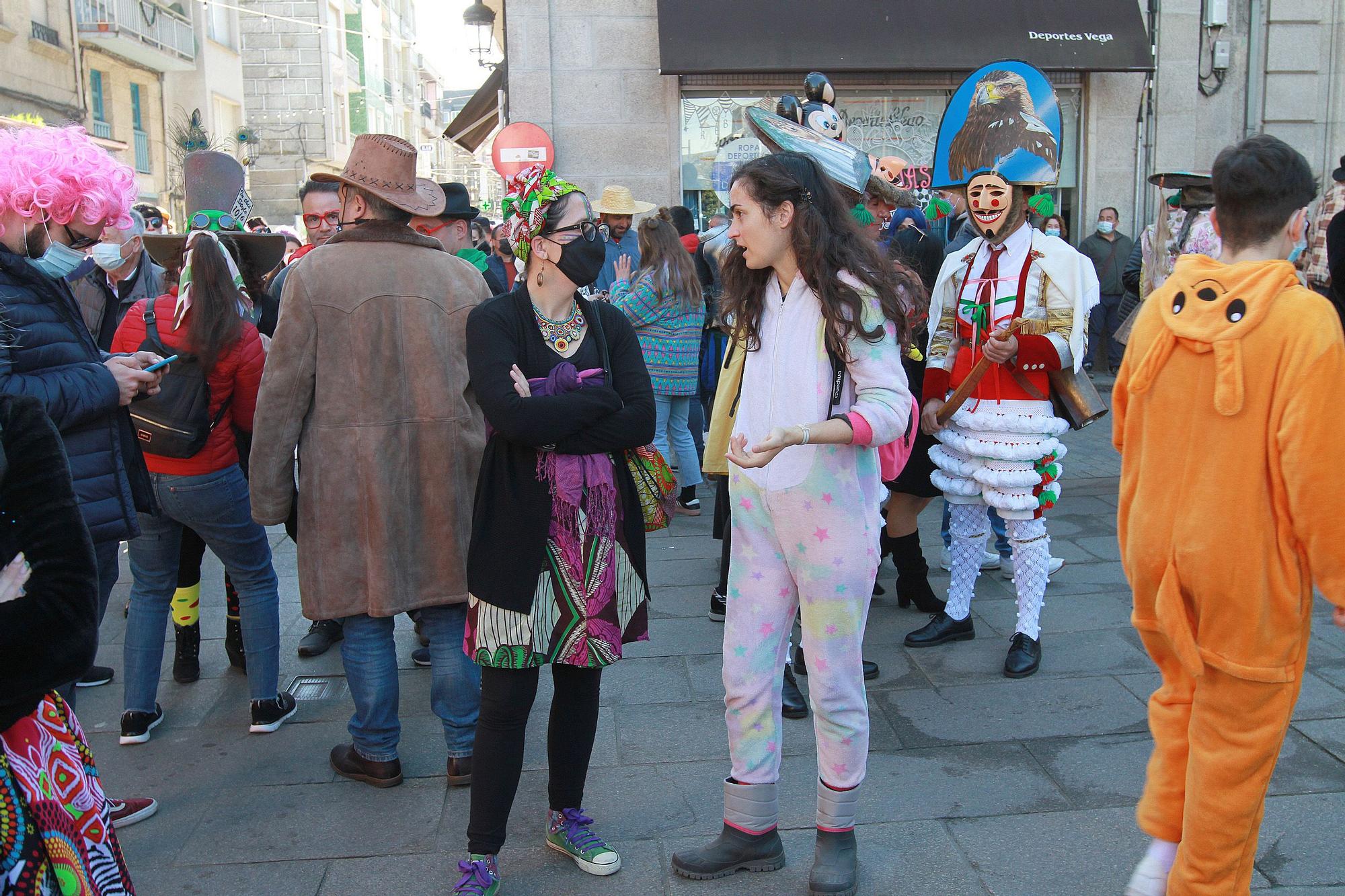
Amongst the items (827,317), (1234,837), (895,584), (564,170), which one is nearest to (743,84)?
Result: (564,170)

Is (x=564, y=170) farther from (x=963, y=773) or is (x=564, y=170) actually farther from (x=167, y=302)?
(x=963, y=773)

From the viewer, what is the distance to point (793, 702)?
162 inches

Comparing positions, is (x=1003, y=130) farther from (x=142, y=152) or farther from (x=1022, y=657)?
(x=142, y=152)

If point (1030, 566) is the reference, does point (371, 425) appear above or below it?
above

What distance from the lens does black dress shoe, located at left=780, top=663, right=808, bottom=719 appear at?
4.09m

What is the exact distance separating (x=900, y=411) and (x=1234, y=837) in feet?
3.84

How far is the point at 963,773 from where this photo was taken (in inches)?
141

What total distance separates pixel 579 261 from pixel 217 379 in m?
1.73

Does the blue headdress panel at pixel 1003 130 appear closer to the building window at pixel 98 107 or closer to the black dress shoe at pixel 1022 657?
the black dress shoe at pixel 1022 657

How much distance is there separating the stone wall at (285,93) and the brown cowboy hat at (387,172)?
29.8 m

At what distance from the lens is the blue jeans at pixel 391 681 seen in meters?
3.59

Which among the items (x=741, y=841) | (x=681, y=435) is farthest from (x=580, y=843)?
(x=681, y=435)

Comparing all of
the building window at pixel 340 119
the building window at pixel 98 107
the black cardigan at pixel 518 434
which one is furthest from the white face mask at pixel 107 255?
the building window at pixel 340 119

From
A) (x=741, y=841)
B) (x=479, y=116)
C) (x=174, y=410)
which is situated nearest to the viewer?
(x=741, y=841)
